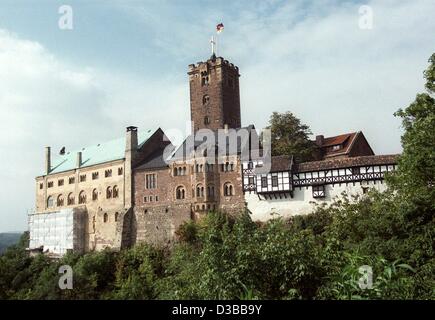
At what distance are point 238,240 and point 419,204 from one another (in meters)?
9.88

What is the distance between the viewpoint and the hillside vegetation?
13.2 m

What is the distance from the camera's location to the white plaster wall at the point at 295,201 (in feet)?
132

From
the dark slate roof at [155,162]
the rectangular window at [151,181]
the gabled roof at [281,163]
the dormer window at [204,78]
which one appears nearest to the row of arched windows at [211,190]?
the gabled roof at [281,163]

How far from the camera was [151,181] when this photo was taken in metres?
50.4

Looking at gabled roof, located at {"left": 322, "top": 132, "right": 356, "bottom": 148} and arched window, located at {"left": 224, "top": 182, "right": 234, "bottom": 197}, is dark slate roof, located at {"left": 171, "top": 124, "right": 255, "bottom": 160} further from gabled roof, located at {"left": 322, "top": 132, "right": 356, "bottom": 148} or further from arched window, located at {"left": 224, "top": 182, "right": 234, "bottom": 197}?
gabled roof, located at {"left": 322, "top": 132, "right": 356, "bottom": 148}

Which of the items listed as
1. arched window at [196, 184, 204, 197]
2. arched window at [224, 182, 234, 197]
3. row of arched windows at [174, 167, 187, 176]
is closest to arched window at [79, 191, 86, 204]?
row of arched windows at [174, 167, 187, 176]

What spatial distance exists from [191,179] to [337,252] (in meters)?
31.8

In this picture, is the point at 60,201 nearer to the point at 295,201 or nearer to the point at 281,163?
the point at 281,163

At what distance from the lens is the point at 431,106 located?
910 inches

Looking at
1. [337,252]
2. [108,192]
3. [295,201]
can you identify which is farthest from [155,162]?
[337,252]

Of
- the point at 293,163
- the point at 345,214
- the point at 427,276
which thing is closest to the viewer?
the point at 427,276

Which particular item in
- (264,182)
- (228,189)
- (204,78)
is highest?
(204,78)
